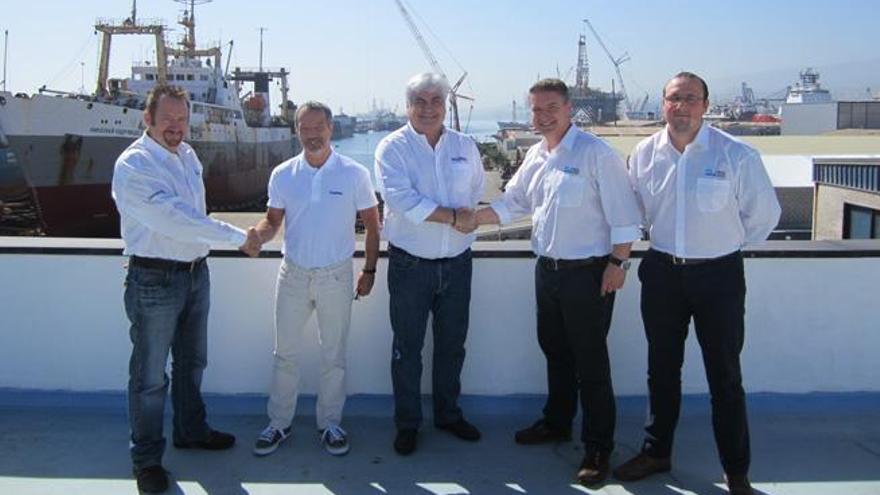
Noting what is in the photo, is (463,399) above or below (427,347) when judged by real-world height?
below

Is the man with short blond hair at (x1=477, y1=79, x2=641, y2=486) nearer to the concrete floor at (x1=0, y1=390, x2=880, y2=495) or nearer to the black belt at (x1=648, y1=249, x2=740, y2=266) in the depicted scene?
the black belt at (x1=648, y1=249, x2=740, y2=266)

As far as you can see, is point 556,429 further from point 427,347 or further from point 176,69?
point 176,69

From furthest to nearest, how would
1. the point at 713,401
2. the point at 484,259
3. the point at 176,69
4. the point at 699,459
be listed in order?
the point at 176,69 → the point at 484,259 → the point at 699,459 → the point at 713,401

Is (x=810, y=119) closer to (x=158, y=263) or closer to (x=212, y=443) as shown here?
(x=212, y=443)

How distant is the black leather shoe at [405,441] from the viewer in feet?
11.0

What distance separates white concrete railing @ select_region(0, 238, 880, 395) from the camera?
12.3 ft

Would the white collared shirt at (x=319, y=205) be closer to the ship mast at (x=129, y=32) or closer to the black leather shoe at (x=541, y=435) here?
the black leather shoe at (x=541, y=435)

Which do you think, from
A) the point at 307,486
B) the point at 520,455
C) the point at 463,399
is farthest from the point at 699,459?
the point at 307,486

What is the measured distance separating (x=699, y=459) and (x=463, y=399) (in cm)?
119

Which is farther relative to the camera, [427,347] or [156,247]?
[427,347]

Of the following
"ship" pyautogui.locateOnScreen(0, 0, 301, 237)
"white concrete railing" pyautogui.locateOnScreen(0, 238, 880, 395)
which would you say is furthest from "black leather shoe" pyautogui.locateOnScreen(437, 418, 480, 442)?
"ship" pyautogui.locateOnScreen(0, 0, 301, 237)

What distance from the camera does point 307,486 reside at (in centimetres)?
306

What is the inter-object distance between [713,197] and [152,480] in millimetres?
2426

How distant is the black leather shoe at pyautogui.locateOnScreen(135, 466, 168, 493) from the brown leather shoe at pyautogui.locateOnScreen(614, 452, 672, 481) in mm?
1814
